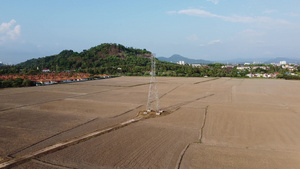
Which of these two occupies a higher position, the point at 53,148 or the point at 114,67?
the point at 114,67

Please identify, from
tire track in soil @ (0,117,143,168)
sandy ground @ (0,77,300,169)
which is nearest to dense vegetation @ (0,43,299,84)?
sandy ground @ (0,77,300,169)

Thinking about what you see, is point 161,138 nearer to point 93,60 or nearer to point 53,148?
point 53,148

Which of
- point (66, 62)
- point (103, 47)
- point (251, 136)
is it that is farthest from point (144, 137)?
point (103, 47)

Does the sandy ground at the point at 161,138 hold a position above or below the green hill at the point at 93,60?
below

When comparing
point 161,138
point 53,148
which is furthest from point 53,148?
point 161,138

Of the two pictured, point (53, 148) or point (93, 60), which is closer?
point (53, 148)

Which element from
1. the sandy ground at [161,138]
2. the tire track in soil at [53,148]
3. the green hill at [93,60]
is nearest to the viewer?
the tire track in soil at [53,148]

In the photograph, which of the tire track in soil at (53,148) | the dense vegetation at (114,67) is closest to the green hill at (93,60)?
the dense vegetation at (114,67)

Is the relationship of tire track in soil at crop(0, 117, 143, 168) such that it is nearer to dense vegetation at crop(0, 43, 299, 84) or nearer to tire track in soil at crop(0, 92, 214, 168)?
tire track in soil at crop(0, 92, 214, 168)

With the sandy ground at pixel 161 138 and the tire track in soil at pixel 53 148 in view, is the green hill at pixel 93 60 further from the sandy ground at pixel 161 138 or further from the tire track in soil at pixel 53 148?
the tire track in soil at pixel 53 148

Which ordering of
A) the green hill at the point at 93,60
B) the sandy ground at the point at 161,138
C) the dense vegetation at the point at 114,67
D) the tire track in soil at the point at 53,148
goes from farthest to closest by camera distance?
the green hill at the point at 93,60, the dense vegetation at the point at 114,67, the sandy ground at the point at 161,138, the tire track in soil at the point at 53,148
